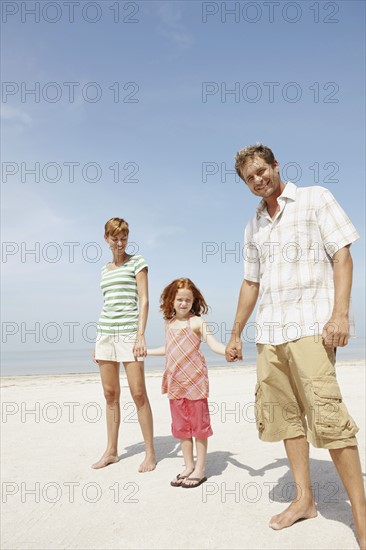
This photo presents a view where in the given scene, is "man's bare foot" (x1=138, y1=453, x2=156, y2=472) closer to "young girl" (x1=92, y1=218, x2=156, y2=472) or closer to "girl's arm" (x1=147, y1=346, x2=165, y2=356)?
"young girl" (x1=92, y1=218, x2=156, y2=472)

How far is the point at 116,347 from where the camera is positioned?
180 inches

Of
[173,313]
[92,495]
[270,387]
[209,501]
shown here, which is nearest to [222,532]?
[209,501]

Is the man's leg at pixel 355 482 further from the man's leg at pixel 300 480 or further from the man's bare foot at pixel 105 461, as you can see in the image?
the man's bare foot at pixel 105 461

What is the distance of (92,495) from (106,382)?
43.8 inches

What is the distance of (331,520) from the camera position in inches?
123

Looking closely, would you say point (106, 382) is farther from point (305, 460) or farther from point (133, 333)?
point (305, 460)

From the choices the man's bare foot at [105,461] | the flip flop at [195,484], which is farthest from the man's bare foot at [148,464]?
the flip flop at [195,484]

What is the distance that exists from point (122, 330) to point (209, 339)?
2.90 ft

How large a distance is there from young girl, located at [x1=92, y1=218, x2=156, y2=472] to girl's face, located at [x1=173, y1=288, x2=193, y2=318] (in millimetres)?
398

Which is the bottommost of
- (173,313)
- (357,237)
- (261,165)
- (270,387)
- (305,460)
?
(305,460)

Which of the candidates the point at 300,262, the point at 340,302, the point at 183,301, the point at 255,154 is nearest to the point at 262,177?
the point at 255,154

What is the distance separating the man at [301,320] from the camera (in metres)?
2.75

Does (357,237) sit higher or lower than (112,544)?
higher

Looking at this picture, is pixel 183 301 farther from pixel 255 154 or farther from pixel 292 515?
pixel 292 515
